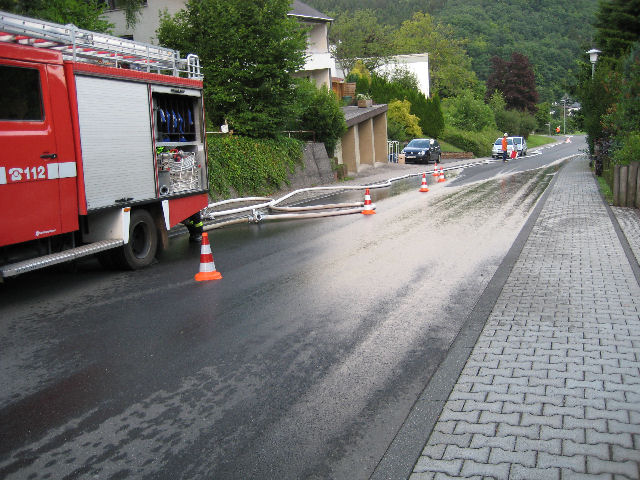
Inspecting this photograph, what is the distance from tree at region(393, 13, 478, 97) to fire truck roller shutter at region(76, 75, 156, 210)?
7821 cm

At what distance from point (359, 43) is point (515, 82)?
27.8 meters

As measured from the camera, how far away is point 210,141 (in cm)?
2084

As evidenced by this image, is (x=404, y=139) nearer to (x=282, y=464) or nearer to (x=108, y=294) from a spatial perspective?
(x=108, y=294)

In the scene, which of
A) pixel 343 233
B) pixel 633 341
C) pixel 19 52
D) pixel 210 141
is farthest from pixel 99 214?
pixel 210 141

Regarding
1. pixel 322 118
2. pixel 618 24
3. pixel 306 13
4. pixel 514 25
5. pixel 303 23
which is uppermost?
pixel 514 25

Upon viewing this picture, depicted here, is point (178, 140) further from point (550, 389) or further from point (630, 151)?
point (630, 151)

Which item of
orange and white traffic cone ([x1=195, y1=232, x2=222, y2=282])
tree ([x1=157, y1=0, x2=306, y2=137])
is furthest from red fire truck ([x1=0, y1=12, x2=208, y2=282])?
tree ([x1=157, y1=0, x2=306, y2=137])

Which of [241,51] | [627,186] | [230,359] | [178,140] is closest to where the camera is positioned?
[230,359]

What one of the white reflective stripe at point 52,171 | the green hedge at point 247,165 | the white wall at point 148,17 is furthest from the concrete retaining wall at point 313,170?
the white reflective stripe at point 52,171

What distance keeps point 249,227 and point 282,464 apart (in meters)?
11.7

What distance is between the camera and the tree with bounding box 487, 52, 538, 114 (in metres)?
90.1

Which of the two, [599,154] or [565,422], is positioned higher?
[599,154]

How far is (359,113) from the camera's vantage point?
37812 millimetres

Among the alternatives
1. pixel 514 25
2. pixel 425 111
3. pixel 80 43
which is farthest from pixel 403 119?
pixel 514 25
